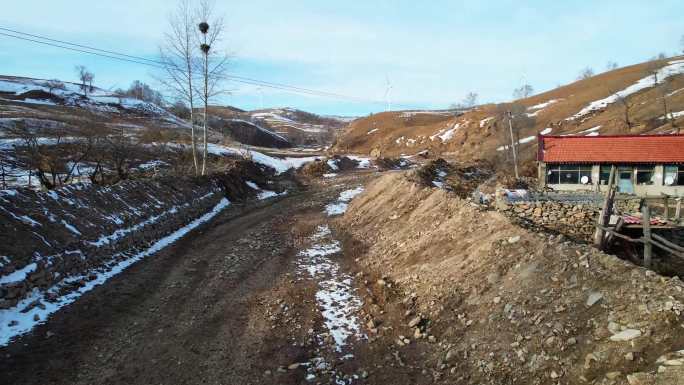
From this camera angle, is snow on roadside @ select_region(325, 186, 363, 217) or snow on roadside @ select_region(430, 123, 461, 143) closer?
snow on roadside @ select_region(325, 186, 363, 217)

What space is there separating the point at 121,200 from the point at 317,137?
6288 inches

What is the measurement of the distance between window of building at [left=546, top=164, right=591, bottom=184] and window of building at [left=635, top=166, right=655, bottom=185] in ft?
10.6

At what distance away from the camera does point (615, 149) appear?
105 feet

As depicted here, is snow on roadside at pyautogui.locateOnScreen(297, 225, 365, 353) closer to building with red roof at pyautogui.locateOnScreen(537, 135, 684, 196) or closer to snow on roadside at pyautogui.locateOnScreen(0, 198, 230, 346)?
snow on roadside at pyautogui.locateOnScreen(0, 198, 230, 346)

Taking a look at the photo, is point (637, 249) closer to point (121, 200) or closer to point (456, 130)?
point (121, 200)

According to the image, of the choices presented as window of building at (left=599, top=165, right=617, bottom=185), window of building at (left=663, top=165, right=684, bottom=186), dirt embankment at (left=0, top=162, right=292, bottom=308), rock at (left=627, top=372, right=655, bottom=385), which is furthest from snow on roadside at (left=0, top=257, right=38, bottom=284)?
window of building at (left=663, top=165, right=684, bottom=186)

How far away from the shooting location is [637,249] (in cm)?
1866

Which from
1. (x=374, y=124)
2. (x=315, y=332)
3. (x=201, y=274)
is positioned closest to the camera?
(x=315, y=332)

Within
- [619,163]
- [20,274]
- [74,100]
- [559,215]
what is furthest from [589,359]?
[74,100]

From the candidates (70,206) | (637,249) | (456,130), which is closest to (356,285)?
(70,206)

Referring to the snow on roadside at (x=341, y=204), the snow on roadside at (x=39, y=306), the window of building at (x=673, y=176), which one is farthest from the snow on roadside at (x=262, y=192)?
the window of building at (x=673, y=176)

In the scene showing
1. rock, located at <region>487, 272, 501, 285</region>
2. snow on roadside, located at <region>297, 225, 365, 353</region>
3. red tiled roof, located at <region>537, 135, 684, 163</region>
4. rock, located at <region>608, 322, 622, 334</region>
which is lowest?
snow on roadside, located at <region>297, 225, 365, 353</region>

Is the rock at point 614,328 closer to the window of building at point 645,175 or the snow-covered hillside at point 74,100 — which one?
the window of building at point 645,175

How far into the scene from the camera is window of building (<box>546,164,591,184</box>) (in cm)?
3272
